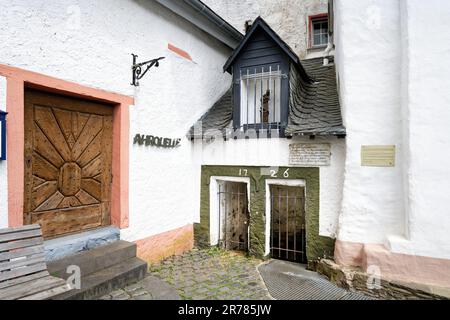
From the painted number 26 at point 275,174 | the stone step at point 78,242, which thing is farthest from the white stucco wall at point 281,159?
the stone step at point 78,242

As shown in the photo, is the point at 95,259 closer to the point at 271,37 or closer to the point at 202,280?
the point at 202,280

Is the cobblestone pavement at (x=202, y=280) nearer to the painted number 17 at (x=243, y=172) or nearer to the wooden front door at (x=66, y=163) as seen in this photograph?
the wooden front door at (x=66, y=163)

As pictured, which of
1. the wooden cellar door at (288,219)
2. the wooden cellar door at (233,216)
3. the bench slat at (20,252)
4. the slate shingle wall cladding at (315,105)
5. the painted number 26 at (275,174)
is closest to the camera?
the bench slat at (20,252)

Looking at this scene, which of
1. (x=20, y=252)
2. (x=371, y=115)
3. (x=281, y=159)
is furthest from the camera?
(x=281, y=159)

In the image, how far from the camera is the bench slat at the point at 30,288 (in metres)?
2.48

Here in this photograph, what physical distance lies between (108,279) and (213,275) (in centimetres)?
182

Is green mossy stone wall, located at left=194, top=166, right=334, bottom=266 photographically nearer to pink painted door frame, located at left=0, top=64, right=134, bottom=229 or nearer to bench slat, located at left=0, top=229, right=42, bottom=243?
pink painted door frame, located at left=0, top=64, right=134, bottom=229

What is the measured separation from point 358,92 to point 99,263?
447 cm

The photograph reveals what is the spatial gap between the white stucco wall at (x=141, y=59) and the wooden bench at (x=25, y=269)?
0.44 m

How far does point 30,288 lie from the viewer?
2643 millimetres

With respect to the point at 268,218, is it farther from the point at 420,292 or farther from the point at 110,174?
the point at 110,174

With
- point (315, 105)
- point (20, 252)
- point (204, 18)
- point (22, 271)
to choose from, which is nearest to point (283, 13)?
point (204, 18)

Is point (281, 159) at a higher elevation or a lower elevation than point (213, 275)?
higher
